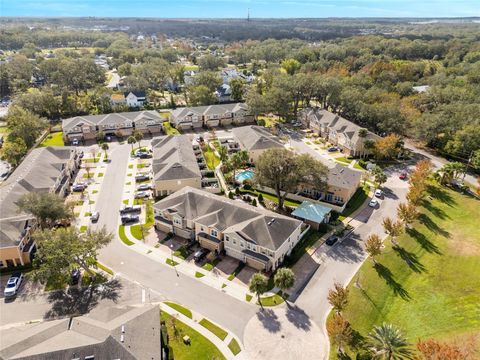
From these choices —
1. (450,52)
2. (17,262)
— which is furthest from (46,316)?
(450,52)

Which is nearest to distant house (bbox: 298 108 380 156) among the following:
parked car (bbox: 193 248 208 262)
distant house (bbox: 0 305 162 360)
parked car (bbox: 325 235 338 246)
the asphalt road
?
parked car (bbox: 325 235 338 246)

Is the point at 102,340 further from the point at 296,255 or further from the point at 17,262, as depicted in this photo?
the point at 296,255

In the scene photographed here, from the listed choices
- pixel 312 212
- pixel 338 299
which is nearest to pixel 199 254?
pixel 338 299

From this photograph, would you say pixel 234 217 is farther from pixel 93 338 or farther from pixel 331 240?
pixel 93 338

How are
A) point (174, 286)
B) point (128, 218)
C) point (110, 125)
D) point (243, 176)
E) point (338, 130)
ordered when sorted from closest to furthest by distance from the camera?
point (174, 286) → point (128, 218) → point (243, 176) → point (338, 130) → point (110, 125)

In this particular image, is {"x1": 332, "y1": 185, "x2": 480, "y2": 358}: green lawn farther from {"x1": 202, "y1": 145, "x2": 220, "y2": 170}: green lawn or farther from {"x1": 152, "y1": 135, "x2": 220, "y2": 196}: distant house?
{"x1": 202, "y1": 145, "x2": 220, "y2": 170}: green lawn

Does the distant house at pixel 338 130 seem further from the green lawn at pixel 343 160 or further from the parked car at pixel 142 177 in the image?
the parked car at pixel 142 177

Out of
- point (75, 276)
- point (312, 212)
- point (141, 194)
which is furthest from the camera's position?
point (141, 194)
